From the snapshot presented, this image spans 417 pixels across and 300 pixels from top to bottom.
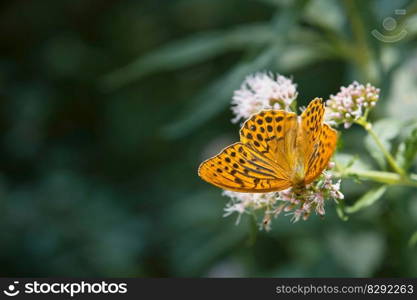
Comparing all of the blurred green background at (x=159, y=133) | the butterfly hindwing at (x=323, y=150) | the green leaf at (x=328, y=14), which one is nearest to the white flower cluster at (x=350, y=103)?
the butterfly hindwing at (x=323, y=150)

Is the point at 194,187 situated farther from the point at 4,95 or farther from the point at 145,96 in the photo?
the point at 4,95

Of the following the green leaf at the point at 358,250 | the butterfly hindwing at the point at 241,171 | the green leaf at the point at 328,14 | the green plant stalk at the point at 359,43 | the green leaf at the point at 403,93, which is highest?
the green leaf at the point at 328,14

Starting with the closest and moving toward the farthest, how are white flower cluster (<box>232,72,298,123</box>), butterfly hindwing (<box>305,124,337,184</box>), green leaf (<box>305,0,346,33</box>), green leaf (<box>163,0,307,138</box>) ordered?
1. butterfly hindwing (<box>305,124,337,184</box>)
2. white flower cluster (<box>232,72,298,123</box>)
3. green leaf (<box>163,0,307,138</box>)
4. green leaf (<box>305,0,346,33</box>)

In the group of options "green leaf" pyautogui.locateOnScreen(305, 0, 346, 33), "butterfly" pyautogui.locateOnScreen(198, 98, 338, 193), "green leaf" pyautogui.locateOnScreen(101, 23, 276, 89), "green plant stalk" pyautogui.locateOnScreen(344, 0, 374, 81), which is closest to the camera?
"butterfly" pyautogui.locateOnScreen(198, 98, 338, 193)

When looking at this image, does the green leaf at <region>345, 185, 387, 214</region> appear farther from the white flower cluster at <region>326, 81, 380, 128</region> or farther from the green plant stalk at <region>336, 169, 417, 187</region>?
the white flower cluster at <region>326, 81, 380, 128</region>

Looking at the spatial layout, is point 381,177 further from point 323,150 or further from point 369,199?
point 323,150

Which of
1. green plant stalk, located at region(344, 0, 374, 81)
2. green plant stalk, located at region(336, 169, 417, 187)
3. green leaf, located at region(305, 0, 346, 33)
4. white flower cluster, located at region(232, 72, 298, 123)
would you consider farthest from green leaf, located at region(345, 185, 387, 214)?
green leaf, located at region(305, 0, 346, 33)

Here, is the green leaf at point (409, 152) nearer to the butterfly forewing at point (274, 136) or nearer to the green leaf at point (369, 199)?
the green leaf at point (369, 199)
